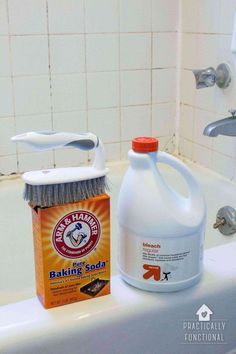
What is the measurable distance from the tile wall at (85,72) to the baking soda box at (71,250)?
2.64ft

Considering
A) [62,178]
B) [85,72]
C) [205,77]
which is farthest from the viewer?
[85,72]

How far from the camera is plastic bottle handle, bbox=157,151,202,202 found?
734 mm

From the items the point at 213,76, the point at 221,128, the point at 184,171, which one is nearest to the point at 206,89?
the point at 213,76

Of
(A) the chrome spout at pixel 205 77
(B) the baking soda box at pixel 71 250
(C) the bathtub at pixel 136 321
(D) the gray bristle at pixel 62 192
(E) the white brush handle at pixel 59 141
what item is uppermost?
(A) the chrome spout at pixel 205 77

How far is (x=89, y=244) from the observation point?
2.27 feet

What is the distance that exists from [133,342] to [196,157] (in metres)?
0.96

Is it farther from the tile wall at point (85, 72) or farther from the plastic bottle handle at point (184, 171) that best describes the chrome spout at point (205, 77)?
the plastic bottle handle at point (184, 171)

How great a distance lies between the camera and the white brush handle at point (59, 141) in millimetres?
652

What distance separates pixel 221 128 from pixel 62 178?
0.62m

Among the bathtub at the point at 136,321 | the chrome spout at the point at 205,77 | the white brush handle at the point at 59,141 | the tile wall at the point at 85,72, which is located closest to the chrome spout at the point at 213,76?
the chrome spout at the point at 205,77

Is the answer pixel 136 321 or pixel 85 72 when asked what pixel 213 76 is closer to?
pixel 85 72

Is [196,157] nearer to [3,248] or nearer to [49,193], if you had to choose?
[3,248]

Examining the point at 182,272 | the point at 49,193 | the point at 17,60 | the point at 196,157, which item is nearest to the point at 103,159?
the point at 49,193

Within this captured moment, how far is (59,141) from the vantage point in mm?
666
